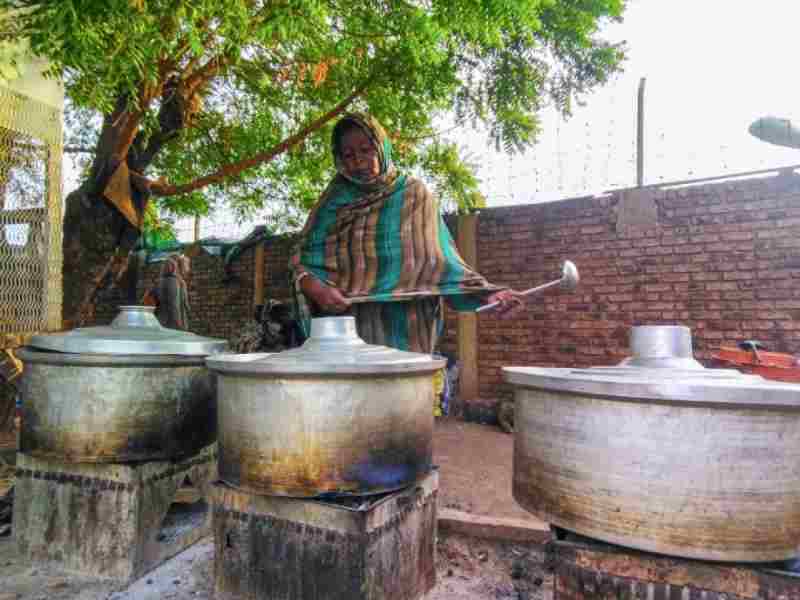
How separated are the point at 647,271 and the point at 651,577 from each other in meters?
3.78

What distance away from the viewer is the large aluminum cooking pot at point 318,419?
4.76 ft

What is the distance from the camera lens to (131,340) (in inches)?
74.4

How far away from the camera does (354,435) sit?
4.88ft

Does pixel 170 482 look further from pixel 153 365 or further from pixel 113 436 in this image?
pixel 153 365

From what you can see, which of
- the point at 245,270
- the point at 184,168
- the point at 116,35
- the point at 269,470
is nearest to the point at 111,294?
the point at 245,270

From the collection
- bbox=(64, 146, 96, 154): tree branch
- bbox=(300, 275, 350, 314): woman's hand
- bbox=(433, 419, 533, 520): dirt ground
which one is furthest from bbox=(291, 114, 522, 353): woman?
bbox=(64, 146, 96, 154): tree branch

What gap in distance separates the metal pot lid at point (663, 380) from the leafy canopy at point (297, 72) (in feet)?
5.79

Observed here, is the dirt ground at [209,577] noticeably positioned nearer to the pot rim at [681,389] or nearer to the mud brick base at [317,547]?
the mud brick base at [317,547]

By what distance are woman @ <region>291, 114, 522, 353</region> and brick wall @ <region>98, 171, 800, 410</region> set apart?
9.33 feet

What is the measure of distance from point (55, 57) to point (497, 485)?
328 cm

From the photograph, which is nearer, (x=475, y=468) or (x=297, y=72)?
(x=475, y=468)

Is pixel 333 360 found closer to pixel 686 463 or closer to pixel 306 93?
pixel 686 463

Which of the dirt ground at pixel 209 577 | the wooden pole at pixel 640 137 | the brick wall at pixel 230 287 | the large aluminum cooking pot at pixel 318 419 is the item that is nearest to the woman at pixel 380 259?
the large aluminum cooking pot at pixel 318 419

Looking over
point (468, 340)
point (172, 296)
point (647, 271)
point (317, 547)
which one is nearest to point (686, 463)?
point (317, 547)
